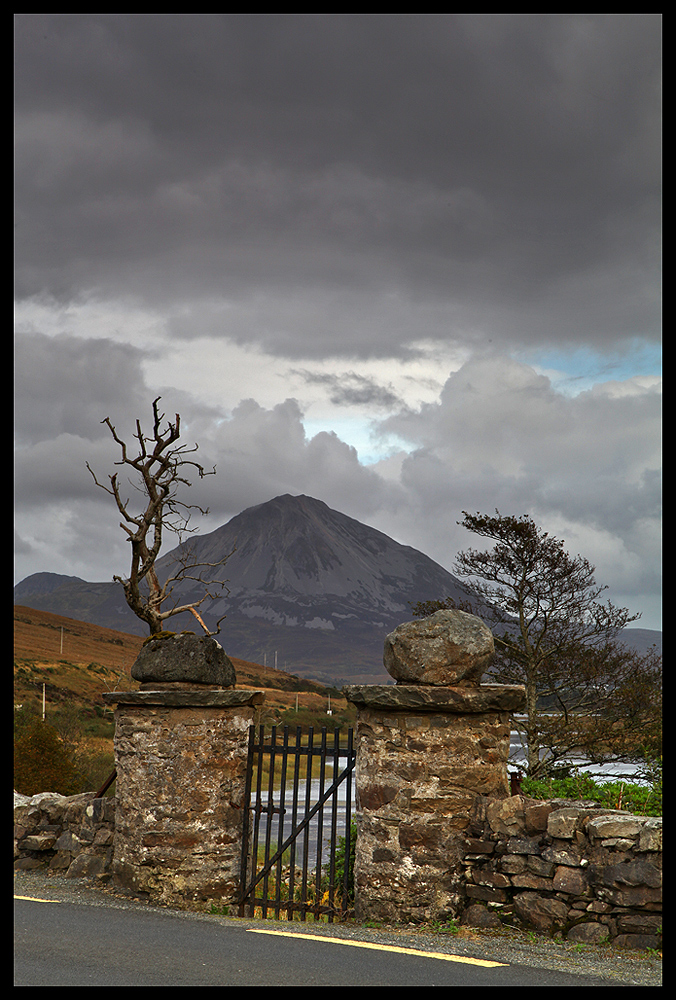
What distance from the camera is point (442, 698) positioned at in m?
7.12

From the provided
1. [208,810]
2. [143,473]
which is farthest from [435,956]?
[143,473]

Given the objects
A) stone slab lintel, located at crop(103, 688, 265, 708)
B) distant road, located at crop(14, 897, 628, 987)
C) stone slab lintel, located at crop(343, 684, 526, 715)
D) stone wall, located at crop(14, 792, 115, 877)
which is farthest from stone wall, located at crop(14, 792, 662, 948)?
stone wall, located at crop(14, 792, 115, 877)

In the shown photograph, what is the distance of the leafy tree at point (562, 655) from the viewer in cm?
1573

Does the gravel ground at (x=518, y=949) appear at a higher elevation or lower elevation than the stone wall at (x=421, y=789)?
lower

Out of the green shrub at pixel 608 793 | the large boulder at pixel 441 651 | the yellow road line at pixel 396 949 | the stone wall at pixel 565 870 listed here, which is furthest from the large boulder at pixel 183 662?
the green shrub at pixel 608 793

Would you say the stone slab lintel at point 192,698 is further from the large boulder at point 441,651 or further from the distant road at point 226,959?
the distant road at point 226,959

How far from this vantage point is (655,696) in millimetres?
16266

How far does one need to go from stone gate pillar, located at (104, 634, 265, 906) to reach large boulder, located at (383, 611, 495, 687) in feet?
6.10

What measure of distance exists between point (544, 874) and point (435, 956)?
3.84ft

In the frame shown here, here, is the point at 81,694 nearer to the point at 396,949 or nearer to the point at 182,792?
the point at 182,792

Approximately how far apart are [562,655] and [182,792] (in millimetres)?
10330

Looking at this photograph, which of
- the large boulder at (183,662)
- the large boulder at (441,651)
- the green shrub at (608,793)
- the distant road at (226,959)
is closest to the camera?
the distant road at (226,959)

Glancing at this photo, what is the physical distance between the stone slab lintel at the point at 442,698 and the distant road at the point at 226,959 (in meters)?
1.80

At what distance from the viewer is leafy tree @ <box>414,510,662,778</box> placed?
51.6ft
